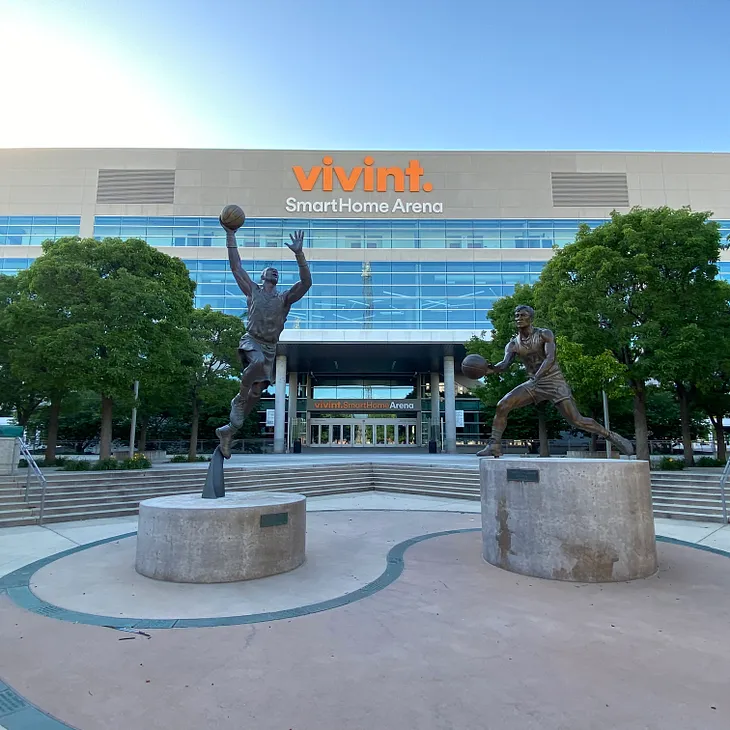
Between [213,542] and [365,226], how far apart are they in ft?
123

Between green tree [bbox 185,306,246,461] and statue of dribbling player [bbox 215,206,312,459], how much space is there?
16253mm

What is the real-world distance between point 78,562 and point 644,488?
24.8ft

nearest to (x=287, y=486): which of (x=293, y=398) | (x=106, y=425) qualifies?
(x=106, y=425)

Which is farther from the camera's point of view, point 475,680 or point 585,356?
point 585,356

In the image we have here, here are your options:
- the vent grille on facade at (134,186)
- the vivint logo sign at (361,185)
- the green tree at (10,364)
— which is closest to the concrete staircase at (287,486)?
the green tree at (10,364)

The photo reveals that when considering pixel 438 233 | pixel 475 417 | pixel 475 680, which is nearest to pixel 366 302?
pixel 438 233

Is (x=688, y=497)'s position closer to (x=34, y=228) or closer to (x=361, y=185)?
(x=361, y=185)

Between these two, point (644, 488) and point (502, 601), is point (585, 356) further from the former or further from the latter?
point (502, 601)

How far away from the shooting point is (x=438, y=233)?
40.5 meters

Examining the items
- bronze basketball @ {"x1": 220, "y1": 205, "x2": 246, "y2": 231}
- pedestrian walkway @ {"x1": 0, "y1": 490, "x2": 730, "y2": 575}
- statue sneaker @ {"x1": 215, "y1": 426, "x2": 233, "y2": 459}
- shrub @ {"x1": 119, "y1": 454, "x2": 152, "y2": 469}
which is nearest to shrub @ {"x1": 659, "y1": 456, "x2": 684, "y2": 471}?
pedestrian walkway @ {"x1": 0, "y1": 490, "x2": 730, "y2": 575}

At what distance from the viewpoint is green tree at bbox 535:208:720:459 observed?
15.9 m

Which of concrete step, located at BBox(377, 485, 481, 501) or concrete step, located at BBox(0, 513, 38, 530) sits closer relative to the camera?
concrete step, located at BBox(0, 513, 38, 530)

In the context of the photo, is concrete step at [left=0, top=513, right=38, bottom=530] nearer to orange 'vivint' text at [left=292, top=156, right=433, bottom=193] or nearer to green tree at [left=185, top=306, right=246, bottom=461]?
green tree at [left=185, top=306, right=246, bottom=461]

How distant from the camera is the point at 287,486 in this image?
15.5 m
